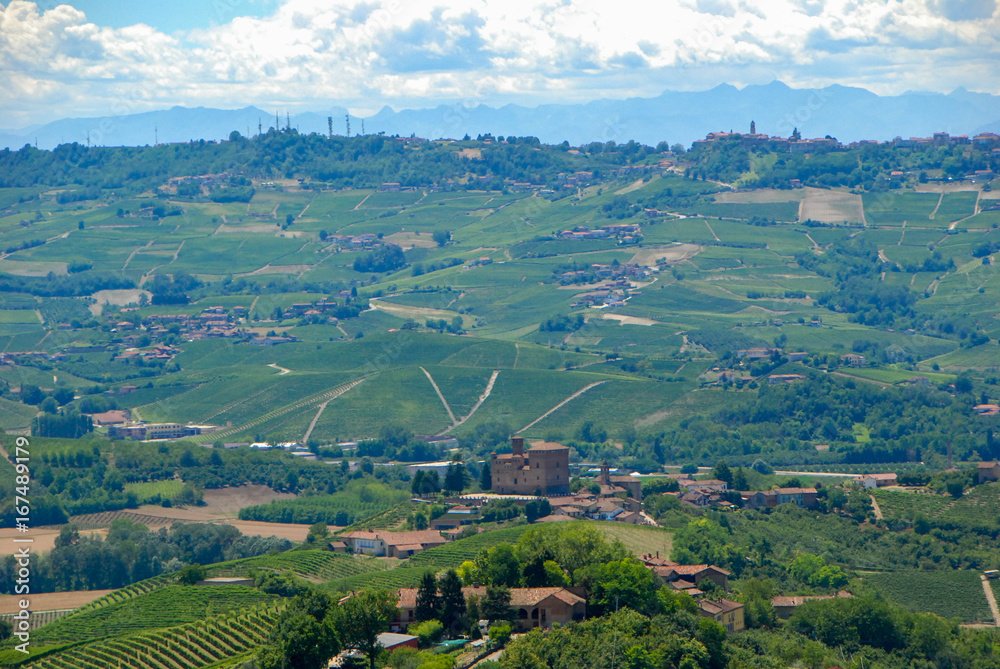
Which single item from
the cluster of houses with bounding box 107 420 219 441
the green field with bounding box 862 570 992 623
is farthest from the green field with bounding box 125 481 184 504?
the green field with bounding box 862 570 992 623

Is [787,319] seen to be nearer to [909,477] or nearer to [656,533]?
[909,477]

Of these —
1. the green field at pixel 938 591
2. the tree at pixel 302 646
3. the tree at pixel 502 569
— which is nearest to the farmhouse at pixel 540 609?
the tree at pixel 502 569

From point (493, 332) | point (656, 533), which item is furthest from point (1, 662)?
point (493, 332)

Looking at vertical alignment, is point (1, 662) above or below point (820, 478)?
above

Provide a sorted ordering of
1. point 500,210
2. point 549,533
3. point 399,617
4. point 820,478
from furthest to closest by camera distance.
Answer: point 500,210, point 820,478, point 549,533, point 399,617

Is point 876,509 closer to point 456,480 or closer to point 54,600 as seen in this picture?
point 456,480

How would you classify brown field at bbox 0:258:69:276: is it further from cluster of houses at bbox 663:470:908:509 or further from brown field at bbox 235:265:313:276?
cluster of houses at bbox 663:470:908:509

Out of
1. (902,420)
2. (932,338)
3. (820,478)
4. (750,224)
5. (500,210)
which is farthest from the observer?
(500,210)
